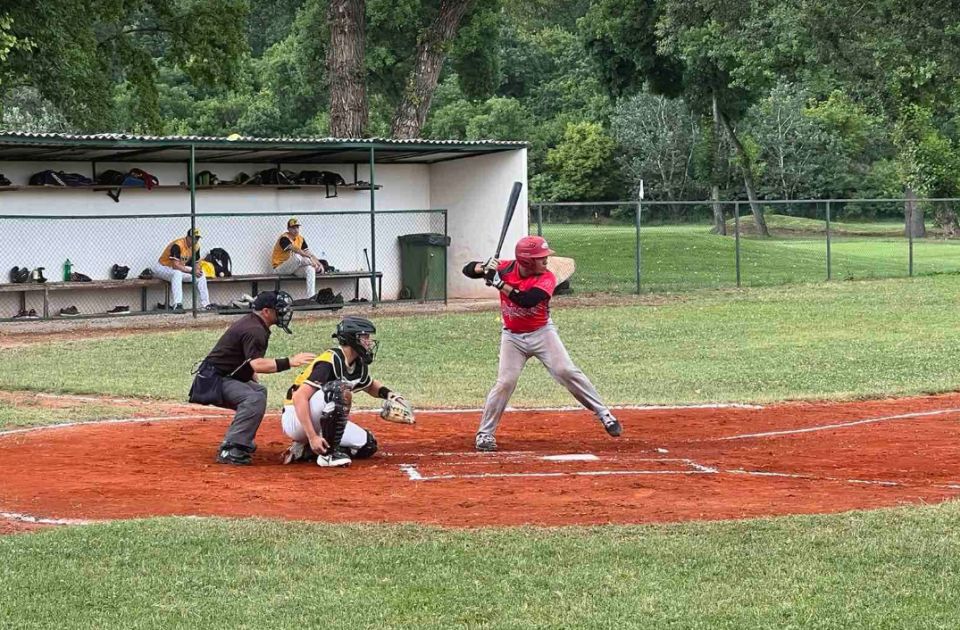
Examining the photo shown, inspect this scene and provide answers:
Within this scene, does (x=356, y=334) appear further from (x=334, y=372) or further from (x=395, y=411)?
(x=395, y=411)

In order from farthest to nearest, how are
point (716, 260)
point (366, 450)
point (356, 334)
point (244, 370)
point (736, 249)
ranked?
point (716, 260)
point (736, 249)
point (366, 450)
point (244, 370)
point (356, 334)

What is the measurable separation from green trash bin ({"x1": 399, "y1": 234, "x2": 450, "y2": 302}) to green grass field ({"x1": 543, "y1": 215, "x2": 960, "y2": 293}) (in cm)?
399

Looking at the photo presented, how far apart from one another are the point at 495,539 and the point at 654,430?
18.4ft

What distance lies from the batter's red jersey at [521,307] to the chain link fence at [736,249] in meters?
16.0

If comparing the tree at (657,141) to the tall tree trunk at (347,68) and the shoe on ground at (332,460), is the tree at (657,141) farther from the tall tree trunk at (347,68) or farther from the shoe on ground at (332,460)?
the shoe on ground at (332,460)

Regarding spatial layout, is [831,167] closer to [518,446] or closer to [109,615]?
[518,446]

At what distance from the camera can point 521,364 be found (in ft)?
39.7

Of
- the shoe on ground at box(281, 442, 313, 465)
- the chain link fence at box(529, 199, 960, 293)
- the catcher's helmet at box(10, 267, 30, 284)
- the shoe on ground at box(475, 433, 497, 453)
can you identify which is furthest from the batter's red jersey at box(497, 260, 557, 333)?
the chain link fence at box(529, 199, 960, 293)

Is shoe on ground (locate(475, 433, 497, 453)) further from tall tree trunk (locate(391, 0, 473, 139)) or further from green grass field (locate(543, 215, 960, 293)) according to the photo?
tall tree trunk (locate(391, 0, 473, 139))

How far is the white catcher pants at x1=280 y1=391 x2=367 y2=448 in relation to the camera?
11.0 meters

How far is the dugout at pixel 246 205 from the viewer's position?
81.9 feet

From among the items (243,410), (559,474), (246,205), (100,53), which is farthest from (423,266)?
(559,474)

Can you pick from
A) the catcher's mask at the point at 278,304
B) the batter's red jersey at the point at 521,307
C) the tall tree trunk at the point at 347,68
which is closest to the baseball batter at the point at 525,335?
the batter's red jersey at the point at 521,307

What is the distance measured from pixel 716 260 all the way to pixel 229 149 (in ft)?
55.9
